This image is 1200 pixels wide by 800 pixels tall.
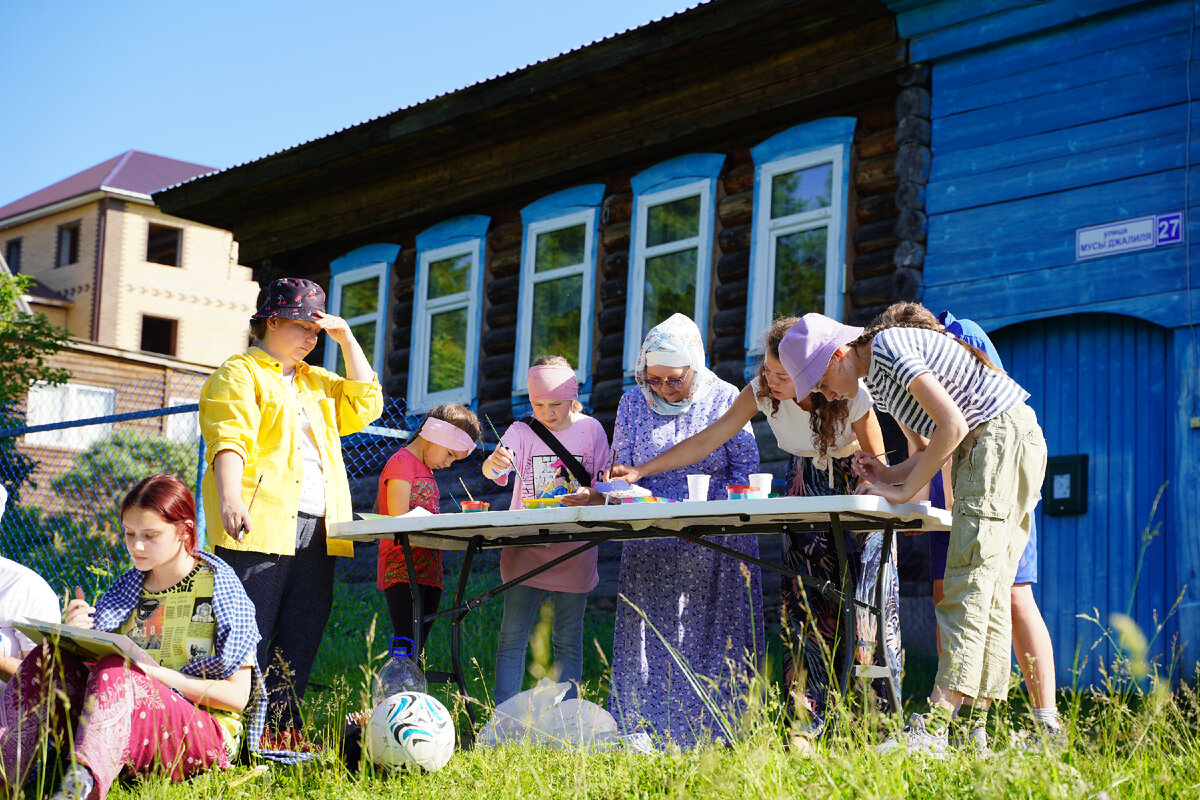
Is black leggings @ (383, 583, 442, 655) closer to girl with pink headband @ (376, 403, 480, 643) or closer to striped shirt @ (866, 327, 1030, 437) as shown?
girl with pink headband @ (376, 403, 480, 643)

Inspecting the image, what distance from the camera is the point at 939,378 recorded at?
371 cm

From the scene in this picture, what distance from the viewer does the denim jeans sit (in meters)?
4.61

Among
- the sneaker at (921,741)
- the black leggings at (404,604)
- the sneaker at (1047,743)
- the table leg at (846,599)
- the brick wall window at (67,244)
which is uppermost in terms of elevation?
the brick wall window at (67,244)

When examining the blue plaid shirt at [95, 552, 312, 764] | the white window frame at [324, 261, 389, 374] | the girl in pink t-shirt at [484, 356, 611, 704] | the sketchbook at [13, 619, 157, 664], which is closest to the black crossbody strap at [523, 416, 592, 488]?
the girl in pink t-shirt at [484, 356, 611, 704]

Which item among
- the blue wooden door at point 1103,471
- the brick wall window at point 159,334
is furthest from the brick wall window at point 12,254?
the blue wooden door at point 1103,471

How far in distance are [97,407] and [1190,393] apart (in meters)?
25.0

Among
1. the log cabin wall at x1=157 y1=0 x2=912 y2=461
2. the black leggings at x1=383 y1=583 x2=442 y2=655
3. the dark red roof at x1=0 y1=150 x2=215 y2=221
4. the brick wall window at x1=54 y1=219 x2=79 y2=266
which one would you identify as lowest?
the black leggings at x1=383 y1=583 x2=442 y2=655

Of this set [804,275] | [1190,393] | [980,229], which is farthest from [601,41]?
[1190,393]

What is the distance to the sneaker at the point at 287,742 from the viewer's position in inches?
145

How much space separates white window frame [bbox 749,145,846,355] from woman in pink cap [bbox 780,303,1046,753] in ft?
14.5

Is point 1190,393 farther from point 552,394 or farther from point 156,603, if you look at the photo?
point 156,603

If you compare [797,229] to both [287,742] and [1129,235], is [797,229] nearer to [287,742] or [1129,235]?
[1129,235]

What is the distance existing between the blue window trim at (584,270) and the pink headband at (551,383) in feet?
16.3

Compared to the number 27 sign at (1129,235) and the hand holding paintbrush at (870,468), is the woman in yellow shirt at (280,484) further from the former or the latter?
the number 27 sign at (1129,235)
